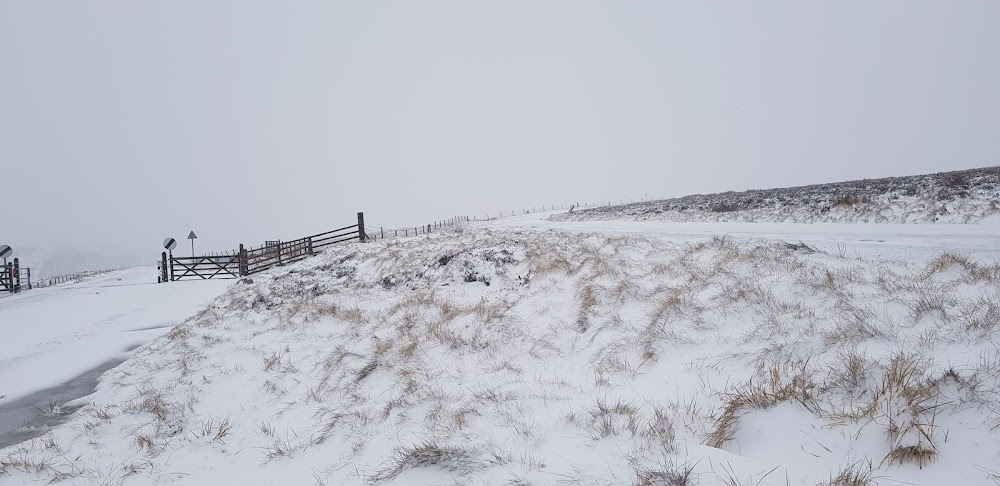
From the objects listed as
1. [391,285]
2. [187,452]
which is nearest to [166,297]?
[391,285]

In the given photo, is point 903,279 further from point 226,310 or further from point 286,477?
point 226,310

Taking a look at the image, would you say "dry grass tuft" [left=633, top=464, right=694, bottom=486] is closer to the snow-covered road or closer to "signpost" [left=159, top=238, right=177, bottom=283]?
the snow-covered road

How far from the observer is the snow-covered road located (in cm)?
770

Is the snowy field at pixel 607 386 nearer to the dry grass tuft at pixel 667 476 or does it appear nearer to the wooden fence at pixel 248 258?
the dry grass tuft at pixel 667 476

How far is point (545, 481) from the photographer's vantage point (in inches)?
111

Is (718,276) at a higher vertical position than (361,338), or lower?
higher

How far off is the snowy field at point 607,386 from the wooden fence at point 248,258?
1606cm

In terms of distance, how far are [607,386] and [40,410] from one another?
8.44 meters

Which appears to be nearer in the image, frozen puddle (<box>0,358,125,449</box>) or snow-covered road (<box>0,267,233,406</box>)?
frozen puddle (<box>0,358,125,449</box>)

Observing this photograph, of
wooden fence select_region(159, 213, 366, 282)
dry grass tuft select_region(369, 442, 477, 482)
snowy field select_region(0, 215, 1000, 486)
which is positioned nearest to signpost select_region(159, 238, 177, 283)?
→ wooden fence select_region(159, 213, 366, 282)

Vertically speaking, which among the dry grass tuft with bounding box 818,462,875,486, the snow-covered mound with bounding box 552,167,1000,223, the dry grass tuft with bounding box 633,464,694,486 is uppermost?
the snow-covered mound with bounding box 552,167,1000,223

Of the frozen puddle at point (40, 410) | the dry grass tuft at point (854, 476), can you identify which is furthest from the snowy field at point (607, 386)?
the frozen puddle at point (40, 410)

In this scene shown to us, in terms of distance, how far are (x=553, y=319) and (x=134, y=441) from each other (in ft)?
18.1

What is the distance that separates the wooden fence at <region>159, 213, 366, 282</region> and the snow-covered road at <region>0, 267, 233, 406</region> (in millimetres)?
3779
